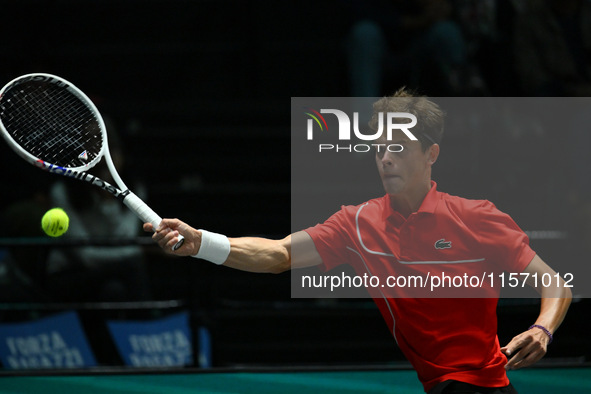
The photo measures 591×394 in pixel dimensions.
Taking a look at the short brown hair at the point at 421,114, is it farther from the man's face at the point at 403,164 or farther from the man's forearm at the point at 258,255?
the man's forearm at the point at 258,255

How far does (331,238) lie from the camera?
3.03 meters

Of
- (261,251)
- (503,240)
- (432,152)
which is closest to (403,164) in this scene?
(432,152)

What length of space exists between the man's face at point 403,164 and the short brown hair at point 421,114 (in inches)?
1.3

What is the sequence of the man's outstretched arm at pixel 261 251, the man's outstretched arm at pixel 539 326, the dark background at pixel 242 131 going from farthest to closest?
1. the dark background at pixel 242 131
2. the man's outstretched arm at pixel 261 251
3. the man's outstretched arm at pixel 539 326

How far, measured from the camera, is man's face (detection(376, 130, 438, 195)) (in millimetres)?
2861

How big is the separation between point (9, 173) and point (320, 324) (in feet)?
8.13

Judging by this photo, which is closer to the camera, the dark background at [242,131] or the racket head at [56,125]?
the racket head at [56,125]

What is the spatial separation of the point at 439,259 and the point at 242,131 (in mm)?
4210

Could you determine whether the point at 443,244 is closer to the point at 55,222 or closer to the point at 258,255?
the point at 258,255

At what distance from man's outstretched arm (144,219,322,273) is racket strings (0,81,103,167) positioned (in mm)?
724

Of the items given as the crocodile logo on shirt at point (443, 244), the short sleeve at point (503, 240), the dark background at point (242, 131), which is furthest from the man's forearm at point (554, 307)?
the dark background at point (242, 131)

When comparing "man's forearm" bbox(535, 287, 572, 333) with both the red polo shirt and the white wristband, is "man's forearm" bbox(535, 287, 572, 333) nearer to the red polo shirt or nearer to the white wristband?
the red polo shirt

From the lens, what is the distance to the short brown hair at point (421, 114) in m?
2.87

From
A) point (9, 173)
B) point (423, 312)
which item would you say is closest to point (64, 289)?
point (9, 173)
